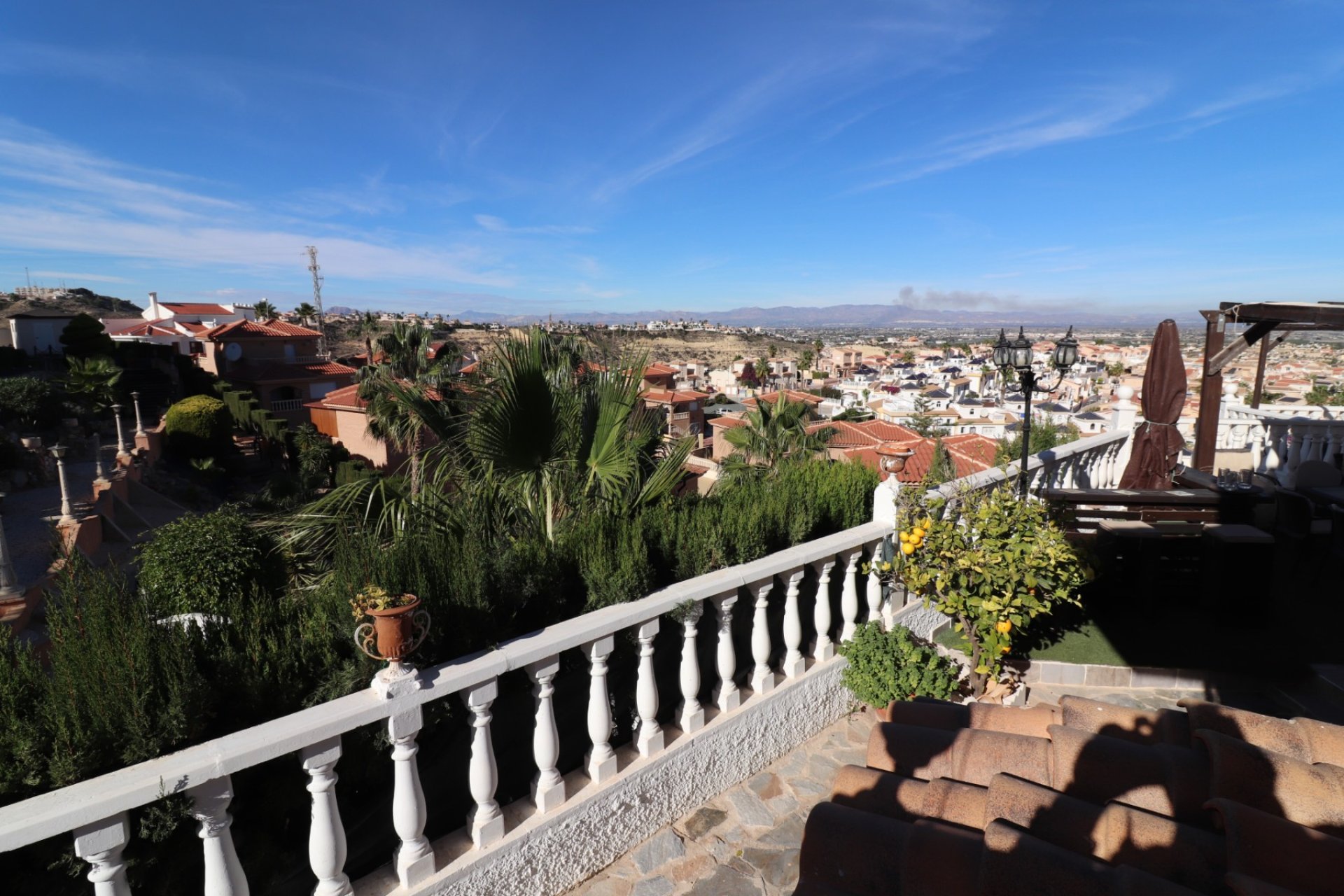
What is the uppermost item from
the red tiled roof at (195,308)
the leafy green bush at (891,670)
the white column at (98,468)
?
the red tiled roof at (195,308)

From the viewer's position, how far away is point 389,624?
2.16m

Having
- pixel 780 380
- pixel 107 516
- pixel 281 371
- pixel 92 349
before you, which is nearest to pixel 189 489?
pixel 107 516

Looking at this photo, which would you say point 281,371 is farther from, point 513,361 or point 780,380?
point 780,380

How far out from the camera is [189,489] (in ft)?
71.1

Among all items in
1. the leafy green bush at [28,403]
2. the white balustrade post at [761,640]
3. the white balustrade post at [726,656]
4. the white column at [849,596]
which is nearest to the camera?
the white balustrade post at [726,656]

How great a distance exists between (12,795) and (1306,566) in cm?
900

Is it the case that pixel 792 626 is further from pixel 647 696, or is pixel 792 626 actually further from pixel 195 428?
pixel 195 428

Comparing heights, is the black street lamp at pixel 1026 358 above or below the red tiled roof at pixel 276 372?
above

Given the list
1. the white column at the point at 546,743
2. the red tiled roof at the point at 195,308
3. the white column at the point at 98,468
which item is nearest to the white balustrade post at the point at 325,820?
the white column at the point at 546,743

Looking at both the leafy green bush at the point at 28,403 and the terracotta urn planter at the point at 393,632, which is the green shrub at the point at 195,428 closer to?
the leafy green bush at the point at 28,403

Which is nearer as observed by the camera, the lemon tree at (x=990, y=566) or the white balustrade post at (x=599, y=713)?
the white balustrade post at (x=599, y=713)

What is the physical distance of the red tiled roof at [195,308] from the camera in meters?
65.7

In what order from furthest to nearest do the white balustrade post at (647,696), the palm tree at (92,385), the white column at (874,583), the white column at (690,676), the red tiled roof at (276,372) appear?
the red tiled roof at (276,372) → the palm tree at (92,385) → the white column at (874,583) → the white column at (690,676) → the white balustrade post at (647,696)

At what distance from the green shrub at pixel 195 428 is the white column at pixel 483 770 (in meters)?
28.1
